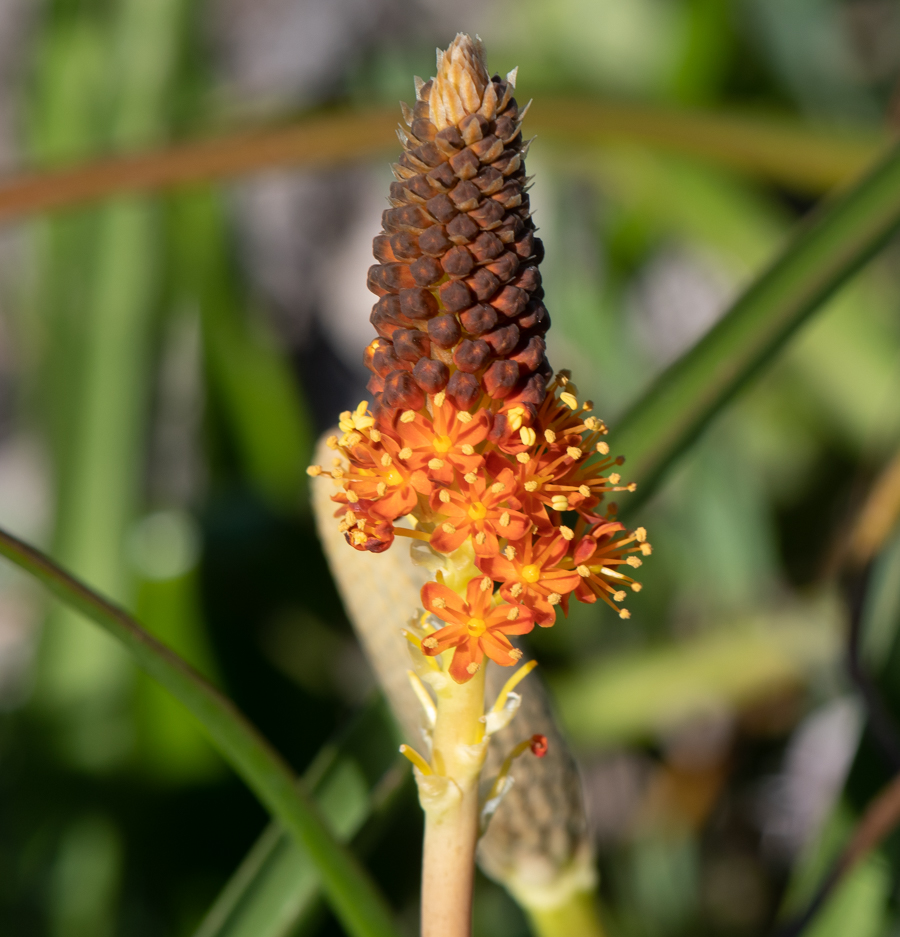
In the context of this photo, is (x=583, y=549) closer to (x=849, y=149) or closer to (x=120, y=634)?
(x=120, y=634)

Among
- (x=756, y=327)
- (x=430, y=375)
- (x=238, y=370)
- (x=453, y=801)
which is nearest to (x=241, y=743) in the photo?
(x=453, y=801)

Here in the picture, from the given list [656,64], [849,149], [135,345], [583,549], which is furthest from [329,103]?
[583,549]

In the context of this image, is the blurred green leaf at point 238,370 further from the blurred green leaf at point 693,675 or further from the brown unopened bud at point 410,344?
the brown unopened bud at point 410,344

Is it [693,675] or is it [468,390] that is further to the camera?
[693,675]

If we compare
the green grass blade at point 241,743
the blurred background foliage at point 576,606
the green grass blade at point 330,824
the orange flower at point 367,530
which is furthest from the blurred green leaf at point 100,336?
the orange flower at point 367,530

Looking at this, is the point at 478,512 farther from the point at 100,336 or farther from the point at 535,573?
the point at 100,336

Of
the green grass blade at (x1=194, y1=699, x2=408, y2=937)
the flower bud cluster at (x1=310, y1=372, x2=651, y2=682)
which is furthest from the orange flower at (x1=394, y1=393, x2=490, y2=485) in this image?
the green grass blade at (x1=194, y1=699, x2=408, y2=937)

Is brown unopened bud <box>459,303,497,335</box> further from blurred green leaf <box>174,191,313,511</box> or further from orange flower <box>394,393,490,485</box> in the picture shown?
blurred green leaf <box>174,191,313,511</box>
